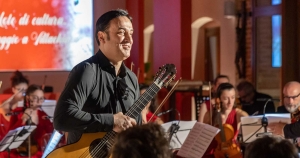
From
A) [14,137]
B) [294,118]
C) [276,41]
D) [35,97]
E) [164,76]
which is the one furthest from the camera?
[276,41]

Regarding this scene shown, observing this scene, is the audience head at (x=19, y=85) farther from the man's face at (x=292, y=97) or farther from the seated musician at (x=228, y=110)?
the man's face at (x=292, y=97)

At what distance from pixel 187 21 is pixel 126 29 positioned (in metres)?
4.35

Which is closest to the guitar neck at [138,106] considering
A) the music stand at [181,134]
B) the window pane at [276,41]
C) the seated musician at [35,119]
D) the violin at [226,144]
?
the music stand at [181,134]

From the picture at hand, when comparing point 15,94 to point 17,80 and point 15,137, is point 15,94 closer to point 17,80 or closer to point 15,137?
point 17,80

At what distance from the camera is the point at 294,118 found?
4570 mm

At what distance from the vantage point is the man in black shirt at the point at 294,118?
14.0 feet

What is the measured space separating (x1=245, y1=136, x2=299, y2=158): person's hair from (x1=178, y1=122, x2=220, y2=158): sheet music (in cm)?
242

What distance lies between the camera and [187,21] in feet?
23.1

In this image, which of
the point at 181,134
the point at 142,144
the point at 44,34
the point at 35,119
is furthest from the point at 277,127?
the point at 44,34

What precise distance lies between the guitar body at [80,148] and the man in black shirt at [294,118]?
6.46ft

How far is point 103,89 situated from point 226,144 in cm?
235

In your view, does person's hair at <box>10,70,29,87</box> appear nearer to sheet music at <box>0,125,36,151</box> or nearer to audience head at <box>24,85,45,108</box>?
audience head at <box>24,85,45,108</box>

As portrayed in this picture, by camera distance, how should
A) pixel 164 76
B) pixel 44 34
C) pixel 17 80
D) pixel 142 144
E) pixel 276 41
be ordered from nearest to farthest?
pixel 142 144 < pixel 164 76 < pixel 17 80 < pixel 44 34 < pixel 276 41

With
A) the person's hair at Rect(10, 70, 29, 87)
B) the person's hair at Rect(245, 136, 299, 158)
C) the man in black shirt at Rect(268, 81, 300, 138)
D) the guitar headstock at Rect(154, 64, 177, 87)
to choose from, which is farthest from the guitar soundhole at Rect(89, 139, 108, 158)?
the person's hair at Rect(10, 70, 29, 87)
